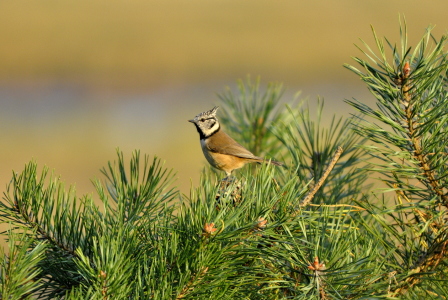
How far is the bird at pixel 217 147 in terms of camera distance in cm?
292

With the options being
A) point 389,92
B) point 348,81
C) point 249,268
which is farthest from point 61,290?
point 348,81

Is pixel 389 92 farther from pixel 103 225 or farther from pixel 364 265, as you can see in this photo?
pixel 103 225

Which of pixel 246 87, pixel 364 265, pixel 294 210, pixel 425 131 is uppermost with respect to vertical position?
pixel 246 87

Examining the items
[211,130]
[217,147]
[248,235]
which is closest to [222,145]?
[217,147]

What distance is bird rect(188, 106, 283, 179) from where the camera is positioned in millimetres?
2916

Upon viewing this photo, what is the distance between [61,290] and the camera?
106cm

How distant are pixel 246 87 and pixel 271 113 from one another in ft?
0.51

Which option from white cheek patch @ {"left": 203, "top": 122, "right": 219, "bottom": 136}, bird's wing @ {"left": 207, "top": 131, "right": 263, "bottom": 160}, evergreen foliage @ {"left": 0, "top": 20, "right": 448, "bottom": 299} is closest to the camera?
evergreen foliage @ {"left": 0, "top": 20, "right": 448, "bottom": 299}

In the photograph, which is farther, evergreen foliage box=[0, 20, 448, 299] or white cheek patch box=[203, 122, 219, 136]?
white cheek patch box=[203, 122, 219, 136]

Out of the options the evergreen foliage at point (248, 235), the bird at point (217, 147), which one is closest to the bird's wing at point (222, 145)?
the bird at point (217, 147)

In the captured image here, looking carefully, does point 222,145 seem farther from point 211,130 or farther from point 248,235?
point 248,235

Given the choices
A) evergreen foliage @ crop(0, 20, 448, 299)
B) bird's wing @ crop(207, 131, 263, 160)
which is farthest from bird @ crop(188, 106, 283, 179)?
evergreen foliage @ crop(0, 20, 448, 299)

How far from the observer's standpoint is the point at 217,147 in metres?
3.22

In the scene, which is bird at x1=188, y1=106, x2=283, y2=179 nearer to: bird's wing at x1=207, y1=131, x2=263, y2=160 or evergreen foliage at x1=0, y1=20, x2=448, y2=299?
bird's wing at x1=207, y1=131, x2=263, y2=160
